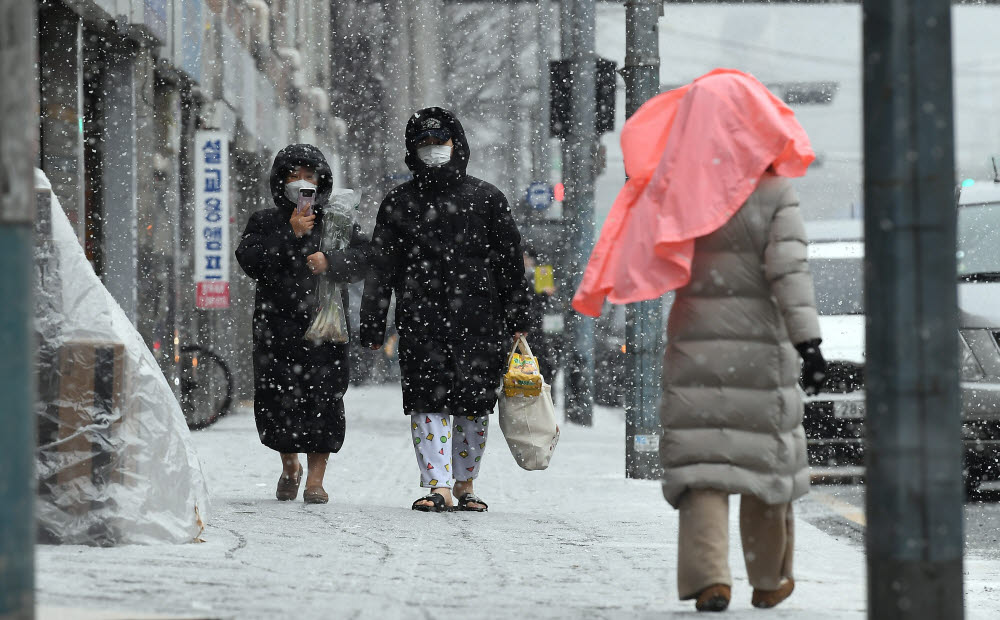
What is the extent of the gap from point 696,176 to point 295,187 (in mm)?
3726

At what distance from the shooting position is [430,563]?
5.65m

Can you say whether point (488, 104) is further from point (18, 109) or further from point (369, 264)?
point (18, 109)

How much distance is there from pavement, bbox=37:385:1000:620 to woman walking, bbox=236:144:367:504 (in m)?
0.31

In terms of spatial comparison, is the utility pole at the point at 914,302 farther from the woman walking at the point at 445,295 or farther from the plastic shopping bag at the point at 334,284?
the plastic shopping bag at the point at 334,284

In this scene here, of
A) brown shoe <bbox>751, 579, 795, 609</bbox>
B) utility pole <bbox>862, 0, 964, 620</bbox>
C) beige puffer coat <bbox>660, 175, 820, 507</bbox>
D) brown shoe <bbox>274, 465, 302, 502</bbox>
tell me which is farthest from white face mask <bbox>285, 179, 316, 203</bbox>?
utility pole <bbox>862, 0, 964, 620</bbox>

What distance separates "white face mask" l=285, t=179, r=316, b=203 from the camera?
316 inches

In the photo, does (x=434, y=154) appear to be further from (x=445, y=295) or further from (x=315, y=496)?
(x=315, y=496)

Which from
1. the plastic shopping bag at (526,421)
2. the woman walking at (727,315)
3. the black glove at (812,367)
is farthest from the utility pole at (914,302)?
the plastic shopping bag at (526,421)

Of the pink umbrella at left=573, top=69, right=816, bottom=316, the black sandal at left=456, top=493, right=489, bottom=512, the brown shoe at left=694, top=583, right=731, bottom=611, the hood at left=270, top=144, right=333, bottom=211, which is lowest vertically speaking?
the black sandal at left=456, top=493, right=489, bottom=512

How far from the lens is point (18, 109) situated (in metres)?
2.68

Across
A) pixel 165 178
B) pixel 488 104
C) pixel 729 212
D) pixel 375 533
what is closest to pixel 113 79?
pixel 165 178

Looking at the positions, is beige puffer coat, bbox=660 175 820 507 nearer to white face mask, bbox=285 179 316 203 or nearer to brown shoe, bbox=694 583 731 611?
brown shoe, bbox=694 583 731 611

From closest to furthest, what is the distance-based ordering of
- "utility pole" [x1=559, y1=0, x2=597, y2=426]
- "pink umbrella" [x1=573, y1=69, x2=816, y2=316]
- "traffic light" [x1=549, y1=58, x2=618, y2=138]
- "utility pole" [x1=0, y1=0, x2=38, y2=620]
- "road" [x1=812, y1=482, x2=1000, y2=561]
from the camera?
"utility pole" [x1=0, y1=0, x2=38, y2=620] → "pink umbrella" [x1=573, y1=69, x2=816, y2=316] → "road" [x1=812, y1=482, x2=1000, y2=561] → "traffic light" [x1=549, y1=58, x2=618, y2=138] → "utility pole" [x1=559, y1=0, x2=597, y2=426]

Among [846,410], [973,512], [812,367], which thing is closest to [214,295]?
[846,410]
